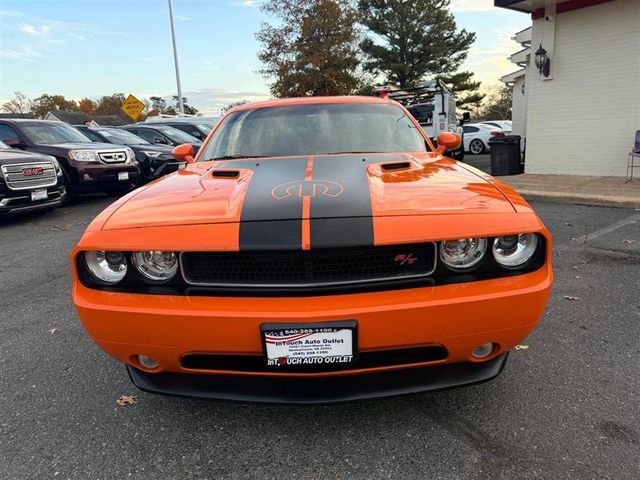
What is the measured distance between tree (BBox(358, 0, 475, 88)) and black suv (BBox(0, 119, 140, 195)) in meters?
28.3

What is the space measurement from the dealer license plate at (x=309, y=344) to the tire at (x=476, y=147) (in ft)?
60.5

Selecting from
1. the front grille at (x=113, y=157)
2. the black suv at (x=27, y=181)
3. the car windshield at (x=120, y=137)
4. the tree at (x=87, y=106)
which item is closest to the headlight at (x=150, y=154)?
the car windshield at (x=120, y=137)

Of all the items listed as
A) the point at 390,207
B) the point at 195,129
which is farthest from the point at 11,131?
the point at 390,207

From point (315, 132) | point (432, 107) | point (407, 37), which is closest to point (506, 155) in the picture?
point (432, 107)

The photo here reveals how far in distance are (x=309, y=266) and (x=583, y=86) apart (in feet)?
33.1

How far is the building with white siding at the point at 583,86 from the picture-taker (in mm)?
8961

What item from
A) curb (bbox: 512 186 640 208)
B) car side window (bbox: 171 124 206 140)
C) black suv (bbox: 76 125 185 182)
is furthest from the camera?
car side window (bbox: 171 124 206 140)

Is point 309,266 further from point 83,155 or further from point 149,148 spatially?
point 149,148

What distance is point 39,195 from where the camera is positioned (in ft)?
25.3

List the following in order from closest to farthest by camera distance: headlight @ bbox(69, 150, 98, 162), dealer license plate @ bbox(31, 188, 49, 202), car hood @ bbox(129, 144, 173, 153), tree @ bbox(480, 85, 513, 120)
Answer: dealer license plate @ bbox(31, 188, 49, 202), headlight @ bbox(69, 150, 98, 162), car hood @ bbox(129, 144, 173, 153), tree @ bbox(480, 85, 513, 120)

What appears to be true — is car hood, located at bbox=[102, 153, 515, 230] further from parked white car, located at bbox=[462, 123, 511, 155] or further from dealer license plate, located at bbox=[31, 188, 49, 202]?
parked white car, located at bbox=[462, 123, 511, 155]

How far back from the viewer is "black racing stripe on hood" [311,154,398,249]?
1743mm

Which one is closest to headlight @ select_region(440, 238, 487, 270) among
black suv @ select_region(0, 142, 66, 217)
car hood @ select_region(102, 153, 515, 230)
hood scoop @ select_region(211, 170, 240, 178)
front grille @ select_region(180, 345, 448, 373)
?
car hood @ select_region(102, 153, 515, 230)

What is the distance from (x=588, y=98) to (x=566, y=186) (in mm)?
2240
